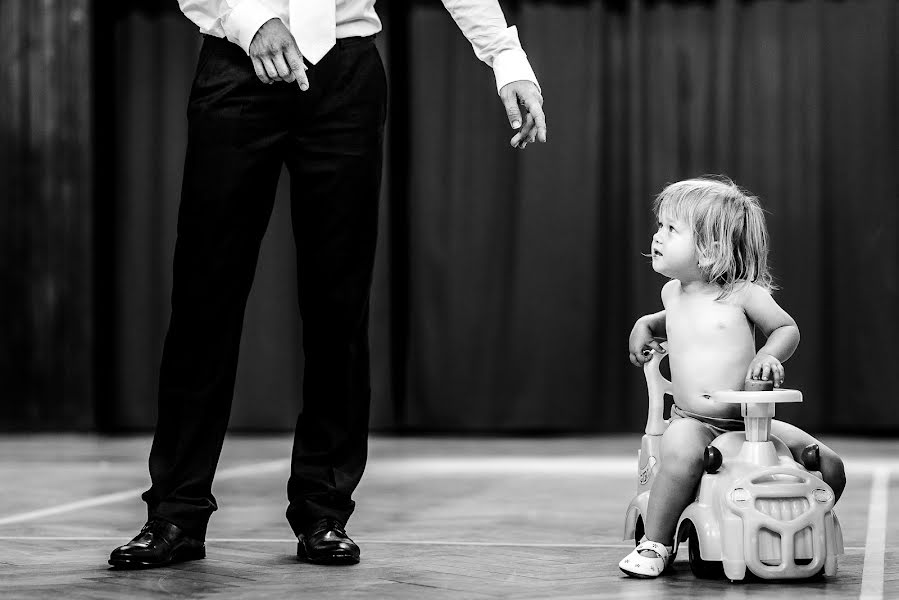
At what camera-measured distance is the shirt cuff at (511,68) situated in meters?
2.06

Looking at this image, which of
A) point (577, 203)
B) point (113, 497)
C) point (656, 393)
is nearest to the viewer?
point (656, 393)

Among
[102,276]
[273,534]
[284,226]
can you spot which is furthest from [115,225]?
[273,534]

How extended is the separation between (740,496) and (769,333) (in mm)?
284

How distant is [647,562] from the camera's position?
1.82 metres

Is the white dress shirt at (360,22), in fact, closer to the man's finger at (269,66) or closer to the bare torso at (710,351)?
the man's finger at (269,66)

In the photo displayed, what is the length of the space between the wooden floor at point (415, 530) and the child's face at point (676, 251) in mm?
437

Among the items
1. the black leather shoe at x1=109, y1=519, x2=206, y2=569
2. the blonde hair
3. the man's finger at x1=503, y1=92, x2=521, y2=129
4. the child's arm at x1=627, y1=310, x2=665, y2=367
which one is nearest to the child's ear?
the blonde hair

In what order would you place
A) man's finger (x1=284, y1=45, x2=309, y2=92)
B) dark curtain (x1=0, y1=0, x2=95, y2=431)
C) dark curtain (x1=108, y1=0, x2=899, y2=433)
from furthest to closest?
dark curtain (x1=0, y1=0, x2=95, y2=431) → dark curtain (x1=108, y1=0, x2=899, y2=433) → man's finger (x1=284, y1=45, x2=309, y2=92)

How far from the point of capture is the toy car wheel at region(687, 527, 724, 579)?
1821 millimetres

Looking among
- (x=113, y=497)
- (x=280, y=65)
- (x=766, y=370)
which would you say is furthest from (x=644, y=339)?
(x=113, y=497)

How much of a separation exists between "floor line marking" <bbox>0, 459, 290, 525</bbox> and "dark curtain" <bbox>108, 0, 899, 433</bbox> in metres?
1.25

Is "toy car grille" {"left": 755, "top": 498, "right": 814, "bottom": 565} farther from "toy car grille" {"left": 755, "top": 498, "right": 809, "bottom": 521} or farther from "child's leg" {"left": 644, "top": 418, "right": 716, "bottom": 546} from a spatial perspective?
"child's leg" {"left": 644, "top": 418, "right": 716, "bottom": 546}

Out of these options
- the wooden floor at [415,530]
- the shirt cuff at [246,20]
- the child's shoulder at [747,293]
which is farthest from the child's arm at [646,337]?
the shirt cuff at [246,20]

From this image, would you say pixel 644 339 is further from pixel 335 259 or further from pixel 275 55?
pixel 275 55
